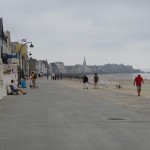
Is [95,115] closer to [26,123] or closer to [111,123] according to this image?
[111,123]

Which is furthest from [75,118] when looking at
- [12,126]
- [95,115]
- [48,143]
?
[48,143]

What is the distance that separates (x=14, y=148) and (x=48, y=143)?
101 centimetres

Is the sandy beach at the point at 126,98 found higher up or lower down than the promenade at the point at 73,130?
lower down

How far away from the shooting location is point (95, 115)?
17.2 m

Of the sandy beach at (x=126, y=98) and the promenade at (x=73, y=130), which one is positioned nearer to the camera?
the promenade at (x=73, y=130)

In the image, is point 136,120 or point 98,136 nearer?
point 98,136

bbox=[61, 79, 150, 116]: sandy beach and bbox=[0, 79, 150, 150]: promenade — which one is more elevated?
bbox=[0, 79, 150, 150]: promenade

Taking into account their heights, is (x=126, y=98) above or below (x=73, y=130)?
below

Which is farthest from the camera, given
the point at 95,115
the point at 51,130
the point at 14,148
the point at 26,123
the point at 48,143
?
the point at 95,115

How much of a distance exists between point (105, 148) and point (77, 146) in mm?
673

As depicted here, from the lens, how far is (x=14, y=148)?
32.2 ft

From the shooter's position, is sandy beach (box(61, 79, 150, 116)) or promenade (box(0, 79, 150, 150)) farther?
sandy beach (box(61, 79, 150, 116))

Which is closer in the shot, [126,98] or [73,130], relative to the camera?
[73,130]

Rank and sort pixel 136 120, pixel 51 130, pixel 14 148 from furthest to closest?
1. pixel 136 120
2. pixel 51 130
3. pixel 14 148
